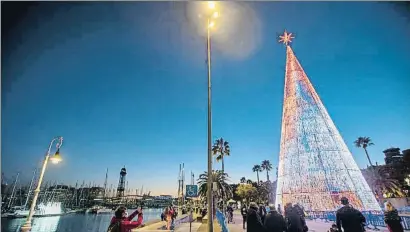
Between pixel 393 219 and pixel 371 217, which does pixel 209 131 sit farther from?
pixel 371 217

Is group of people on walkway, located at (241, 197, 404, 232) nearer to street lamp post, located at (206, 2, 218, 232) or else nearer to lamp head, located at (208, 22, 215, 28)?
street lamp post, located at (206, 2, 218, 232)

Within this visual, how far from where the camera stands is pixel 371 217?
13273 millimetres

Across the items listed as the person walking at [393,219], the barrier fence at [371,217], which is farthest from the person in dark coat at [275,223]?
the barrier fence at [371,217]

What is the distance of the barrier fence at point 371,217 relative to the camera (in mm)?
11703

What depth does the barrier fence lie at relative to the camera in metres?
11.7

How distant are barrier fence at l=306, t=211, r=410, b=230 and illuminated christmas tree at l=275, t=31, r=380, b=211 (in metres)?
0.42

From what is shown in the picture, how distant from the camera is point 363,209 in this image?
1378 cm

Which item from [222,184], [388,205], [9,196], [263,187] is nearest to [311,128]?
[388,205]

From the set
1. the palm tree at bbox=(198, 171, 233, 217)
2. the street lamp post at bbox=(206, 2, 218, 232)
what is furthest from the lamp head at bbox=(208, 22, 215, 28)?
the palm tree at bbox=(198, 171, 233, 217)

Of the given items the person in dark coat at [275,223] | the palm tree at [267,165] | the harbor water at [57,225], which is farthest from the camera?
the palm tree at [267,165]

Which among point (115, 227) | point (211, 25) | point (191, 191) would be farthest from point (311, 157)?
point (115, 227)

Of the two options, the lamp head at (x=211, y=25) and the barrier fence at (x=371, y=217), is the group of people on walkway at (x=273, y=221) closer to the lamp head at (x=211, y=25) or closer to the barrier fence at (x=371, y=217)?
the lamp head at (x=211, y=25)

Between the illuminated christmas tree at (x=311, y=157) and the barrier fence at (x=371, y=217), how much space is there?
1.39 ft

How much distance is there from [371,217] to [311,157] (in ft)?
14.8
